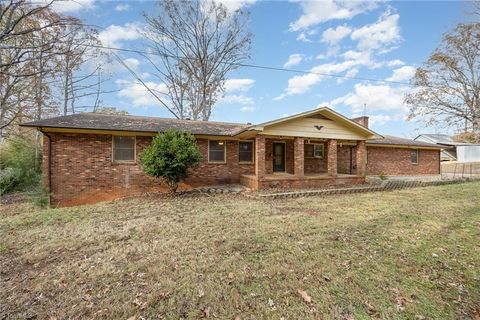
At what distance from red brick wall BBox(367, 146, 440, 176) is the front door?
6027mm

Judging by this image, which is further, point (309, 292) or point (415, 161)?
point (415, 161)

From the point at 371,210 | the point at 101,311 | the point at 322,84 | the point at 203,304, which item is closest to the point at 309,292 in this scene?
the point at 203,304

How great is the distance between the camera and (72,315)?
2508 millimetres

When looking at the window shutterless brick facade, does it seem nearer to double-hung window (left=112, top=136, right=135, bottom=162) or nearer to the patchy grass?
double-hung window (left=112, top=136, right=135, bottom=162)

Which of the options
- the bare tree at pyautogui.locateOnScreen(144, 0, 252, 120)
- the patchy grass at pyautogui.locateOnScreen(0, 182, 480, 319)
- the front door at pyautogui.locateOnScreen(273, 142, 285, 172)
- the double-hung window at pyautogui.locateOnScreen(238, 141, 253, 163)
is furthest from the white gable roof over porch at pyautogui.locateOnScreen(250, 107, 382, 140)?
the bare tree at pyautogui.locateOnScreen(144, 0, 252, 120)

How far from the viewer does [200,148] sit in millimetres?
11336

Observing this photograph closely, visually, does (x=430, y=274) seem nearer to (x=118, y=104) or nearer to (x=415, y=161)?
(x=415, y=161)

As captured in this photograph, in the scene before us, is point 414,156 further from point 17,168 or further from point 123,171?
point 17,168

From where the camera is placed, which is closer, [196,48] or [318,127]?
[318,127]

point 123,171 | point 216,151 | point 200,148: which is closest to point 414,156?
point 216,151

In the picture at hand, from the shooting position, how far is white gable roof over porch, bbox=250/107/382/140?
10.4 meters

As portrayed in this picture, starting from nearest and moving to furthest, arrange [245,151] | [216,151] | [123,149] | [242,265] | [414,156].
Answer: [242,265]
[123,149]
[216,151]
[245,151]
[414,156]

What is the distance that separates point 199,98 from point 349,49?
43.0 feet

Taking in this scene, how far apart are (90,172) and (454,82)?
2910cm
